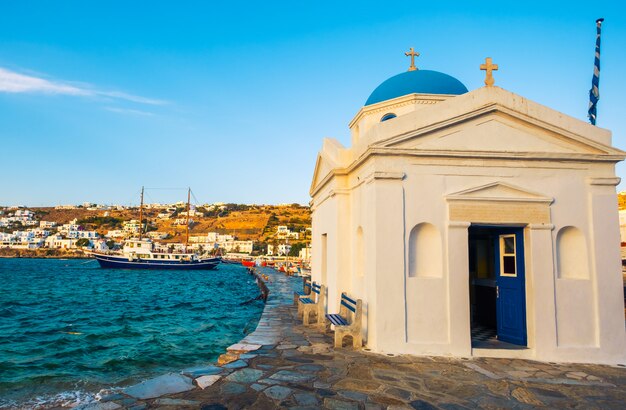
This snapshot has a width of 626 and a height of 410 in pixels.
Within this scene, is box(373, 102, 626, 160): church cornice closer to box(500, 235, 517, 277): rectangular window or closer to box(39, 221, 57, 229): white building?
box(500, 235, 517, 277): rectangular window

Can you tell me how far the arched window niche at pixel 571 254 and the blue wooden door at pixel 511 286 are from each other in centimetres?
68

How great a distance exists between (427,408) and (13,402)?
587cm

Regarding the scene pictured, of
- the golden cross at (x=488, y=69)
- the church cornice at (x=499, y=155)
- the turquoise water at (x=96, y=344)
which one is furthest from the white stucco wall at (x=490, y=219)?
the turquoise water at (x=96, y=344)

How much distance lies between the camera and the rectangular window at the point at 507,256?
7828 mm

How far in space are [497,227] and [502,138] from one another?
1.70 metres

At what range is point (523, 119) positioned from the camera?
301 inches

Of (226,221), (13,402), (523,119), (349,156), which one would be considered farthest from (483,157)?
(226,221)

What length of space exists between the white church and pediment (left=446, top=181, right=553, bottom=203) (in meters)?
0.02

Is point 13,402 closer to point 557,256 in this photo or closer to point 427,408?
point 427,408

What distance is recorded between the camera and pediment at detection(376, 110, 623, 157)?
755cm

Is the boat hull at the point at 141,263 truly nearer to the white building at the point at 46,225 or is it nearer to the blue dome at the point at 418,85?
the blue dome at the point at 418,85

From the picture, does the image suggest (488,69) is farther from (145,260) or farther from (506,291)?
(145,260)

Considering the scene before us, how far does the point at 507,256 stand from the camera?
7988mm

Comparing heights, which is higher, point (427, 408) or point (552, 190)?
point (552, 190)
